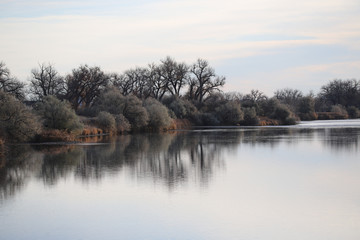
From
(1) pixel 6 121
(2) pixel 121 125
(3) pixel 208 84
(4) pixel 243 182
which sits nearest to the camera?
(4) pixel 243 182

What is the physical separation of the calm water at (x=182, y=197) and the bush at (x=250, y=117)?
49945mm

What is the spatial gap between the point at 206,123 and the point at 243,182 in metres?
59.9

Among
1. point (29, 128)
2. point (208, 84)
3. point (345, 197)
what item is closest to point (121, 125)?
point (29, 128)

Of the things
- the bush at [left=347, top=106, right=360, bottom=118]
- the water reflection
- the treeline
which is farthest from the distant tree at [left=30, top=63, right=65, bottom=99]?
the bush at [left=347, top=106, right=360, bottom=118]

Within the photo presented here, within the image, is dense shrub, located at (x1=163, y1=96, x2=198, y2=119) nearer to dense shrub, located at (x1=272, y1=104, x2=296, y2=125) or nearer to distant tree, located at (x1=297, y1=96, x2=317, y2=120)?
dense shrub, located at (x1=272, y1=104, x2=296, y2=125)

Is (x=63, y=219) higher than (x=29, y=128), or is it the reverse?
(x=29, y=128)

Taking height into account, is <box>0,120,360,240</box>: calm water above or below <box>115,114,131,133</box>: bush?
below

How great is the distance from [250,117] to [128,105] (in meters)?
28.0

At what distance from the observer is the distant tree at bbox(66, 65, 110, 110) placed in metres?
67.4

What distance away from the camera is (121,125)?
53250mm

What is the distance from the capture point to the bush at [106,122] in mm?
50938

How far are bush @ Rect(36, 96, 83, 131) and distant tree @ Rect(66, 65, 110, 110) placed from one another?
82.5 ft

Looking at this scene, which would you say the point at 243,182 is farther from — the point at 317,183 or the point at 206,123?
the point at 206,123

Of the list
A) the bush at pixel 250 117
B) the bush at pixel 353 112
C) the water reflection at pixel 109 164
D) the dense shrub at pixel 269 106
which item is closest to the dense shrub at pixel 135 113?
the water reflection at pixel 109 164
